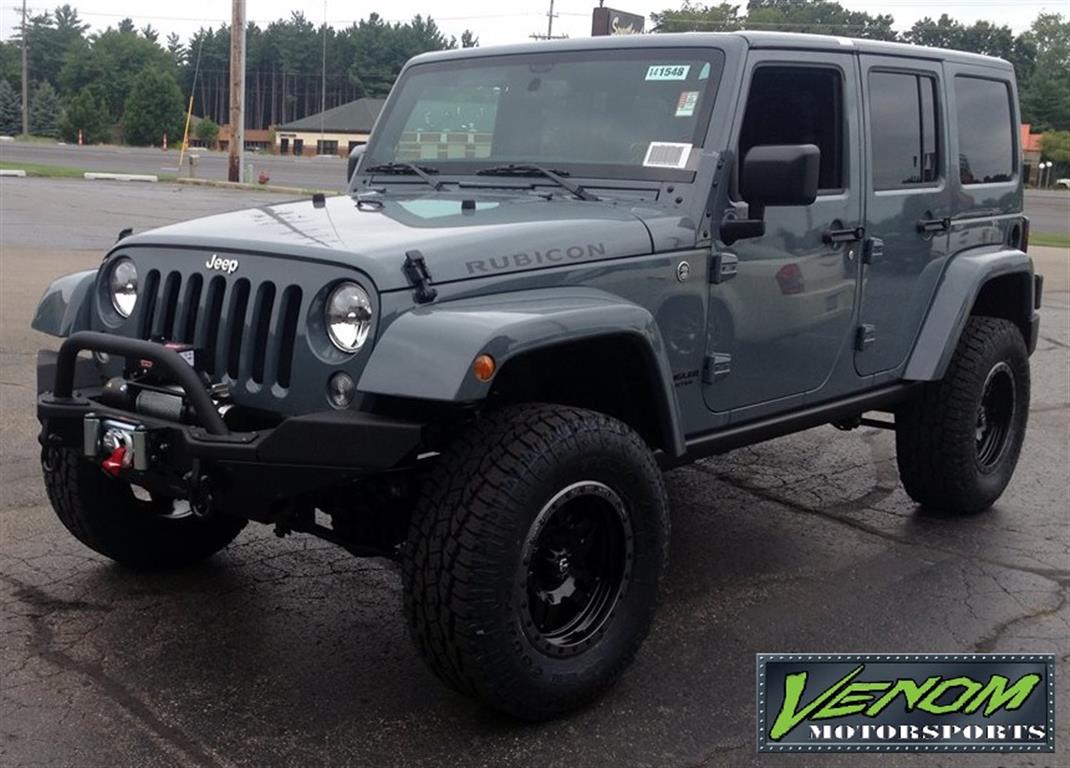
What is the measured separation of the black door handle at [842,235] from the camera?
454cm

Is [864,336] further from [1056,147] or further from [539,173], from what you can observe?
[1056,147]

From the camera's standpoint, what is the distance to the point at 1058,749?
3385 millimetres

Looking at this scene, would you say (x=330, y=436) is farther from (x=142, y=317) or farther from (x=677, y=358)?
(x=677, y=358)

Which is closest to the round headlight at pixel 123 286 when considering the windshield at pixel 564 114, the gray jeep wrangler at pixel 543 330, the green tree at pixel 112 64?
the gray jeep wrangler at pixel 543 330

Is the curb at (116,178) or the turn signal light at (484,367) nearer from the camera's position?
the turn signal light at (484,367)

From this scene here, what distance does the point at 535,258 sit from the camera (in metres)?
3.60

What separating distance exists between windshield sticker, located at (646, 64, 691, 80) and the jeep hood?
562 millimetres

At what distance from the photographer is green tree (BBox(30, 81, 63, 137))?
8412 centimetres

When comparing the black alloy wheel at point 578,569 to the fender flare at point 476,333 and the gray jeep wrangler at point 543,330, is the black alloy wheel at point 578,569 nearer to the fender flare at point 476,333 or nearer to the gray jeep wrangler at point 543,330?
the gray jeep wrangler at point 543,330

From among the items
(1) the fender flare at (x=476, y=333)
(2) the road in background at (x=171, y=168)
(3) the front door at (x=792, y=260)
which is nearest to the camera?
(1) the fender flare at (x=476, y=333)

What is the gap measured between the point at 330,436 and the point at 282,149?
8623cm

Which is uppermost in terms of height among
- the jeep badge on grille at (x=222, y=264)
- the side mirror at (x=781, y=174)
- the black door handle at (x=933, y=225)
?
the side mirror at (x=781, y=174)

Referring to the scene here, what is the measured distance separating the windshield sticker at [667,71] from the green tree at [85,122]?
7399 cm

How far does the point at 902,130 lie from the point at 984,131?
2.73ft
